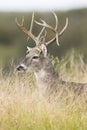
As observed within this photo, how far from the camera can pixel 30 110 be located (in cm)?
889

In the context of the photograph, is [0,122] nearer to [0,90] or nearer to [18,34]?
[0,90]

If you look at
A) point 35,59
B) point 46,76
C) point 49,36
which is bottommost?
point 46,76

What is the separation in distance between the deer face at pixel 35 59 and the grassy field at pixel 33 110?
133cm

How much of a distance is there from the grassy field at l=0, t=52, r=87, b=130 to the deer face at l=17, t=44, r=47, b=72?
133 cm

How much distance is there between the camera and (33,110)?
8.89m

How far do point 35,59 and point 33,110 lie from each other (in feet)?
9.57

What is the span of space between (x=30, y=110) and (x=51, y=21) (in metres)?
23.1

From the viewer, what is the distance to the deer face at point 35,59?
11.6 meters

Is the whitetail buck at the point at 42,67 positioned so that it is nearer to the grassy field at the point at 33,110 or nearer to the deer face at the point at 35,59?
the deer face at the point at 35,59

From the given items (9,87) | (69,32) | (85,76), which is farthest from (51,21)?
(9,87)

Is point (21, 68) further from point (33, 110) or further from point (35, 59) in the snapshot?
point (33, 110)

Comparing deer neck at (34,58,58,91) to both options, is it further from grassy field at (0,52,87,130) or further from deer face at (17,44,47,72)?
grassy field at (0,52,87,130)

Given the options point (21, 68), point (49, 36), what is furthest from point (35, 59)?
point (49, 36)

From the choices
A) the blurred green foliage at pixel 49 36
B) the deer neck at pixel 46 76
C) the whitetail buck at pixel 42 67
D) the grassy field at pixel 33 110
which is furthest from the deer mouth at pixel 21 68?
the blurred green foliage at pixel 49 36
